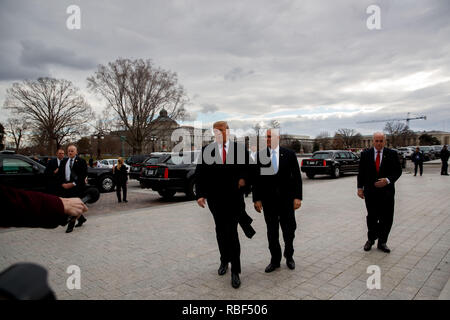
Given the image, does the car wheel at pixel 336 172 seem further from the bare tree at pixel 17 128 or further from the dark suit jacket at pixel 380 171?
the bare tree at pixel 17 128

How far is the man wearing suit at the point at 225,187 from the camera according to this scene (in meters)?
3.80

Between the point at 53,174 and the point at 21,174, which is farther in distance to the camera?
the point at 21,174

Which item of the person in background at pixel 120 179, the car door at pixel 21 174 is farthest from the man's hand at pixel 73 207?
the person in background at pixel 120 179

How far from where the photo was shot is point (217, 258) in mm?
4680

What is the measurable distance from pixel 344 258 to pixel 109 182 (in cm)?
1258

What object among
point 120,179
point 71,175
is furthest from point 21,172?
point 71,175

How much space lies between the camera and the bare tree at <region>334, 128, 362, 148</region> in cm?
9012

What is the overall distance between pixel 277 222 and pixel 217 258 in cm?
124

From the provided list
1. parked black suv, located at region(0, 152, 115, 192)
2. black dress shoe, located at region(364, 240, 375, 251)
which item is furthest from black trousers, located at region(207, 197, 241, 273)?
parked black suv, located at region(0, 152, 115, 192)

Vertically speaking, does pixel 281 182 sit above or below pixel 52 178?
above

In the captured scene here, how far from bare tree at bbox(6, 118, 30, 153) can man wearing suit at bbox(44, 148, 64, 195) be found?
136 feet

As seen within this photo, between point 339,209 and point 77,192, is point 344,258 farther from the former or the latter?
point 77,192

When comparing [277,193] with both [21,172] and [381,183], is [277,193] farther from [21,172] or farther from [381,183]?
[21,172]

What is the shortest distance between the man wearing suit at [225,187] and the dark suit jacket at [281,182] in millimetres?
306
